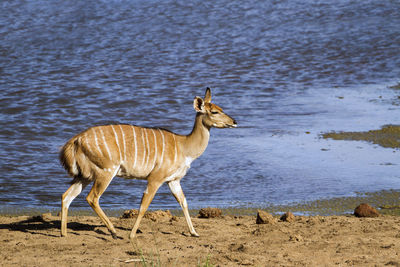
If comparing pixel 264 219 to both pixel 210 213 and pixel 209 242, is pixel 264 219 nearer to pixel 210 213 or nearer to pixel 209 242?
pixel 210 213

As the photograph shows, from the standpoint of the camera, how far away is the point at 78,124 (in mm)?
11867

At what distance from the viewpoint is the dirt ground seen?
19.7ft

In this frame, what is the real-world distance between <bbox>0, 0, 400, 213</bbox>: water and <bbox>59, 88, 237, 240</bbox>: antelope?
1.47 m

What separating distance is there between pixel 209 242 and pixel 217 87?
8.26 m

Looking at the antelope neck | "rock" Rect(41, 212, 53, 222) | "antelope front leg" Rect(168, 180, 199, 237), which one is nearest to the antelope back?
the antelope neck

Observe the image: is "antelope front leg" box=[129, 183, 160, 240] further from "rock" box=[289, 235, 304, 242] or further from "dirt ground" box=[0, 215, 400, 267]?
"rock" box=[289, 235, 304, 242]

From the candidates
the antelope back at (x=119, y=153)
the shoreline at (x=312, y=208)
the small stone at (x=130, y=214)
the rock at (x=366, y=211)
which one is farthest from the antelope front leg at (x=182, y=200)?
the rock at (x=366, y=211)

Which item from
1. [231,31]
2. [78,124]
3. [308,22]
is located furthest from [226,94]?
[308,22]

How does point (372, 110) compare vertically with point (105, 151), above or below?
below

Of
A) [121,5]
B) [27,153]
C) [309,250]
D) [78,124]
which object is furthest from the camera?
[121,5]

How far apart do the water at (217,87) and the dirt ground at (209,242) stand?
1.08 metres

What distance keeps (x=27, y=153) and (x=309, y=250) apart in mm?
5215

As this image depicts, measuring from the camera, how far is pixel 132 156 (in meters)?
6.80

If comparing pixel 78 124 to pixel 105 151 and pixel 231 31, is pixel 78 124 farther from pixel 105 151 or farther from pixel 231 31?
pixel 231 31
